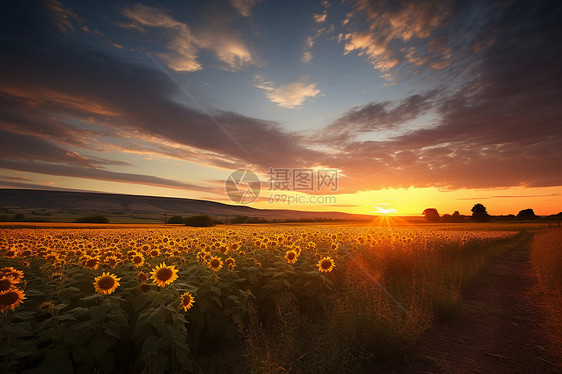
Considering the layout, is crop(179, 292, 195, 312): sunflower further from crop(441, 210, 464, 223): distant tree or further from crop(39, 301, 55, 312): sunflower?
crop(441, 210, 464, 223): distant tree

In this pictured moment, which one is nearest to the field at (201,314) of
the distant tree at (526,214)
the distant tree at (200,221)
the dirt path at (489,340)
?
the dirt path at (489,340)

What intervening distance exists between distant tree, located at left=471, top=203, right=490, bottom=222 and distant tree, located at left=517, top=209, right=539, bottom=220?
76.9 ft

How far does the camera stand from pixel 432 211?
111812 mm

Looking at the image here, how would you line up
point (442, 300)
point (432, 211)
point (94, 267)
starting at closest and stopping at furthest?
point (94, 267) → point (442, 300) → point (432, 211)

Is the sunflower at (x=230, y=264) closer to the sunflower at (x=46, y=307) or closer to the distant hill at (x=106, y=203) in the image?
the sunflower at (x=46, y=307)

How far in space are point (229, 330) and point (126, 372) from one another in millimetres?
1762

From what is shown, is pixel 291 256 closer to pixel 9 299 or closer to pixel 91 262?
pixel 91 262

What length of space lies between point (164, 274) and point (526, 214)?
165443mm

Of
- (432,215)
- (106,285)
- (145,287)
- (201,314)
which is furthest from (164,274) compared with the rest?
(432,215)

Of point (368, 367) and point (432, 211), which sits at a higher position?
point (432, 211)

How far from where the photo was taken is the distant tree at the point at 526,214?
120m

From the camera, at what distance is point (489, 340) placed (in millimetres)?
6137

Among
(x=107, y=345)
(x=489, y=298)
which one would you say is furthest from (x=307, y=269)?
(x=489, y=298)

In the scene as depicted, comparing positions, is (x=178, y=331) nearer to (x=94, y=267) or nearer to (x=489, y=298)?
(x=94, y=267)
